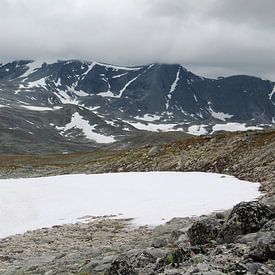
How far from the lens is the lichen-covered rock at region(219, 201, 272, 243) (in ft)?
47.0

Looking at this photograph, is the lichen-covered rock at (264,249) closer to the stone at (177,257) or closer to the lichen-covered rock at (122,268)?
the stone at (177,257)

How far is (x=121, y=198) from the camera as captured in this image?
124 ft

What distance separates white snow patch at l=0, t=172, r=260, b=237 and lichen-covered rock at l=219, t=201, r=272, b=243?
12.4 m

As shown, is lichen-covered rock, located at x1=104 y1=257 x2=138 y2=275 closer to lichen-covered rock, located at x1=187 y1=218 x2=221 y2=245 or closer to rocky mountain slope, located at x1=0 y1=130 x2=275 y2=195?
lichen-covered rock, located at x1=187 y1=218 x2=221 y2=245

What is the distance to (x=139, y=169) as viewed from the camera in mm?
66875

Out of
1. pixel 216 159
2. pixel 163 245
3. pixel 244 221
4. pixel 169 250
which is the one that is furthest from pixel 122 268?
pixel 216 159

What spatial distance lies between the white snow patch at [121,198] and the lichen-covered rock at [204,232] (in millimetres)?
11274

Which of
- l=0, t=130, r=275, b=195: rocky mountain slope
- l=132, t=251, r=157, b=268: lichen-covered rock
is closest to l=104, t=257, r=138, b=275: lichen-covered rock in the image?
l=132, t=251, r=157, b=268: lichen-covered rock

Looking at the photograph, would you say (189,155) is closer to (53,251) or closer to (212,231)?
(53,251)

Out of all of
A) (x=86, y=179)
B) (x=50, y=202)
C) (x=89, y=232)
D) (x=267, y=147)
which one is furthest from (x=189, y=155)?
(x=89, y=232)

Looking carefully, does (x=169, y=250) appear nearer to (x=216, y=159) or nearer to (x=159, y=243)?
(x=159, y=243)

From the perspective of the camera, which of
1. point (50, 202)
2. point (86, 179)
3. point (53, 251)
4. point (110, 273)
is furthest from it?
point (86, 179)

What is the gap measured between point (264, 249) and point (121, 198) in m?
26.7

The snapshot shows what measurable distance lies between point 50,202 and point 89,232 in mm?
12556
